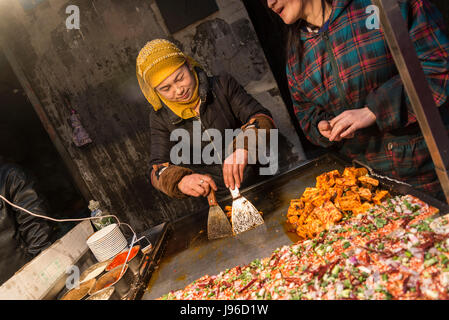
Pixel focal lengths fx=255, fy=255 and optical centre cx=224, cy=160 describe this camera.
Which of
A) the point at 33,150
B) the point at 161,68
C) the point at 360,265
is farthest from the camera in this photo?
the point at 33,150

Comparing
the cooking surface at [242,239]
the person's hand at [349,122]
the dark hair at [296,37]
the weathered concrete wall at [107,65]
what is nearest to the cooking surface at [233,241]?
the cooking surface at [242,239]

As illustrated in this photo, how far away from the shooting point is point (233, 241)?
217 cm

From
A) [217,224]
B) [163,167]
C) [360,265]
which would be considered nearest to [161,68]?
[163,167]

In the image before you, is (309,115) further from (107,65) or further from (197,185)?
(107,65)

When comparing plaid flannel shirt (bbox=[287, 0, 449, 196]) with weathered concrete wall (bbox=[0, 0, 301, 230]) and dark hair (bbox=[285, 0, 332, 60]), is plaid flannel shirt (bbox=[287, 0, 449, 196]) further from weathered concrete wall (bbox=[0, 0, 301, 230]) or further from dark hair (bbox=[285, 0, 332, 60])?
weathered concrete wall (bbox=[0, 0, 301, 230])

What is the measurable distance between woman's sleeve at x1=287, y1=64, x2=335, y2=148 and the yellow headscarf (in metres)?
1.13

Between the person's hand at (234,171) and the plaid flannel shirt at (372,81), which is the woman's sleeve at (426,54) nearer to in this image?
the plaid flannel shirt at (372,81)

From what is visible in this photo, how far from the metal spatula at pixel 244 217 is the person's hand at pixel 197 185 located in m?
0.30

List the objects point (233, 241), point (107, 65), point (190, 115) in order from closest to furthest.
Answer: point (233, 241) → point (190, 115) → point (107, 65)

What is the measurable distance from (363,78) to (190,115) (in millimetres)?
1870

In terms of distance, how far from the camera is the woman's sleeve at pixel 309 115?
241cm

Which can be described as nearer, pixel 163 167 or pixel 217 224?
pixel 217 224

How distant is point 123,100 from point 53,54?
4.61 feet

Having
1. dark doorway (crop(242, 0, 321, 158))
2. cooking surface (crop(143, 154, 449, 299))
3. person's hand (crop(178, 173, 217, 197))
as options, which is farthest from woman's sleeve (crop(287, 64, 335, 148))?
dark doorway (crop(242, 0, 321, 158))
